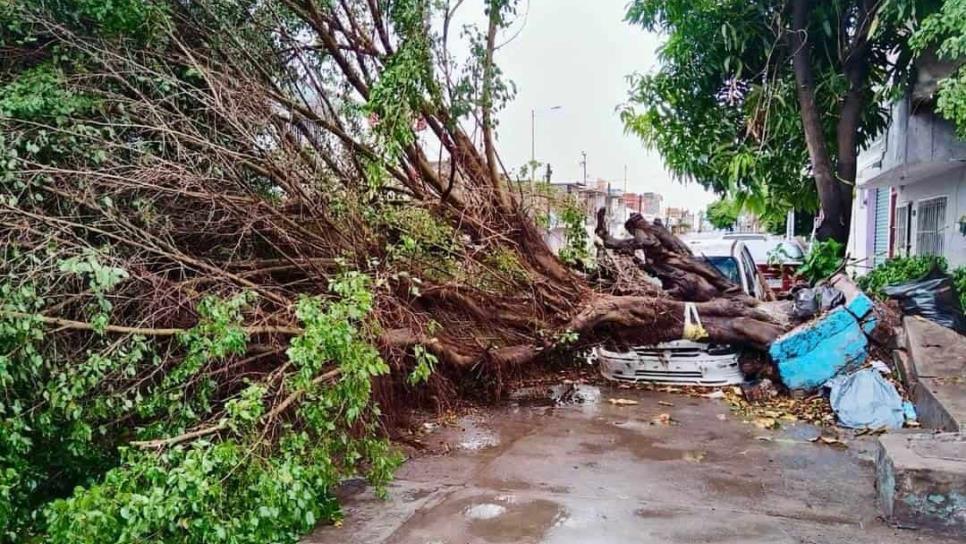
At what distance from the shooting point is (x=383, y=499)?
16.7 feet

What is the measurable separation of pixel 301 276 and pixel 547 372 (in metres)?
4.49

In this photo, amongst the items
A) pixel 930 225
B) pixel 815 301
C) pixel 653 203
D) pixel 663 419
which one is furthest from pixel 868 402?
pixel 653 203

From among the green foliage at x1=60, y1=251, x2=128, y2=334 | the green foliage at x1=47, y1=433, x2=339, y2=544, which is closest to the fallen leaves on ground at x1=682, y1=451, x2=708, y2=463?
the green foliage at x1=47, y1=433, x2=339, y2=544

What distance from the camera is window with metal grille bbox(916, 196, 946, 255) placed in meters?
12.4

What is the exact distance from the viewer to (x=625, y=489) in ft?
17.1

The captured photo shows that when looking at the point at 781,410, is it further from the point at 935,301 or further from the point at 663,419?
the point at 935,301

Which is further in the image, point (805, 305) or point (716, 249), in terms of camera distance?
point (716, 249)

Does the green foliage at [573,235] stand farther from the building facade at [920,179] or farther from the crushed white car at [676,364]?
the building facade at [920,179]

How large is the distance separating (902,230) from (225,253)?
49.4 ft

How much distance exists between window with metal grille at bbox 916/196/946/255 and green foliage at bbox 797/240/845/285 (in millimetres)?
3268

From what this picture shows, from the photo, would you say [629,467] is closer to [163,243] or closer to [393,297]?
[393,297]

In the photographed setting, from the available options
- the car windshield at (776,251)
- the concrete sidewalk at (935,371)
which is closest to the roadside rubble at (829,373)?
the concrete sidewalk at (935,371)

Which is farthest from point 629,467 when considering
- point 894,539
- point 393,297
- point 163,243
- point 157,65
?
point 157,65

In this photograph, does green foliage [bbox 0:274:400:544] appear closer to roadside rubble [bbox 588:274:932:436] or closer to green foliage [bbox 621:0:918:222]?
roadside rubble [bbox 588:274:932:436]
